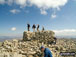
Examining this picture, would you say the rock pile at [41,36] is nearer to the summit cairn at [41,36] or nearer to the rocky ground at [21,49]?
the summit cairn at [41,36]

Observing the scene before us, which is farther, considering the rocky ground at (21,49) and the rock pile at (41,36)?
the rock pile at (41,36)

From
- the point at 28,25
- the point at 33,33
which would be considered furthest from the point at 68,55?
the point at 28,25

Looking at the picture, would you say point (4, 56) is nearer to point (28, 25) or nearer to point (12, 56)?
point (12, 56)

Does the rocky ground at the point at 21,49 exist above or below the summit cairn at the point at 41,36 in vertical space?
below

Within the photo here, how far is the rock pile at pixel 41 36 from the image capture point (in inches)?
1030

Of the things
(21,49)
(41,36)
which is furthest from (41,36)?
(21,49)

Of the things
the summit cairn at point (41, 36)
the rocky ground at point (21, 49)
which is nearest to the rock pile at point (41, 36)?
the summit cairn at point (41, 36)

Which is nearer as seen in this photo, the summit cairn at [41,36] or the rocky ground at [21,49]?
the rocky ground at [21,49]

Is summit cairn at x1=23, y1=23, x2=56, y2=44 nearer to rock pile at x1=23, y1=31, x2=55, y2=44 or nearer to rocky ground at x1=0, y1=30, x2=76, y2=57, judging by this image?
rock pile at x1=23, y1=31, x2=55, y2=44

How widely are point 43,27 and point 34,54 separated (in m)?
16.1

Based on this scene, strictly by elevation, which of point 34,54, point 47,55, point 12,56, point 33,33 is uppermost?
point 33,33

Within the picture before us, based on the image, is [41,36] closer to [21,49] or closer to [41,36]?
[41,36]

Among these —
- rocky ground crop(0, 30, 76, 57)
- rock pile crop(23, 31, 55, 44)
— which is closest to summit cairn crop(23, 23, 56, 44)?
rock pile crop(23, 31, 55, 44)

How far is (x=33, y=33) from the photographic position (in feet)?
89.0
